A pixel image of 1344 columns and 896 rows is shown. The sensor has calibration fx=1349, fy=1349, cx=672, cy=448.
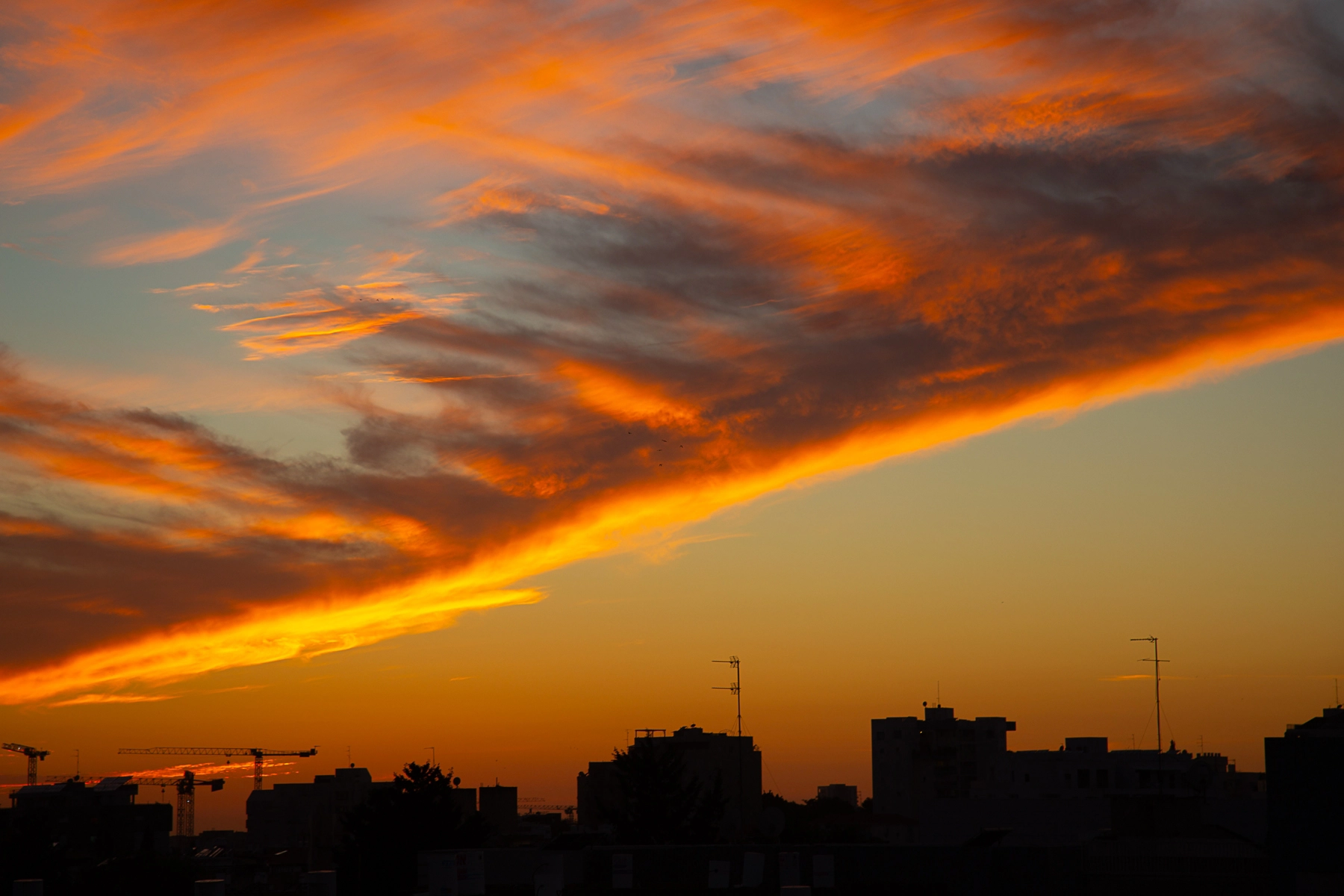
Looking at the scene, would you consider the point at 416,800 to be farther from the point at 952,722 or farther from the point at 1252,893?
the point at 952,722

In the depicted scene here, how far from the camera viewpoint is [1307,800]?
160 feet

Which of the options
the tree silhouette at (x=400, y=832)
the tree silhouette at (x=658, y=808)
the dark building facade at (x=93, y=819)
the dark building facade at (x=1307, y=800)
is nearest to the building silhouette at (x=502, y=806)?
the dark building facade at (x=93, y=819)

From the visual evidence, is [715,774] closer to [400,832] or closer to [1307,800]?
[400,832]

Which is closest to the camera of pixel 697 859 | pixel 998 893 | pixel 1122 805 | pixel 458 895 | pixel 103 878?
pixel 458 895

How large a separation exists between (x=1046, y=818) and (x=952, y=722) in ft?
248

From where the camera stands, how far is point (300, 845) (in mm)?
185750

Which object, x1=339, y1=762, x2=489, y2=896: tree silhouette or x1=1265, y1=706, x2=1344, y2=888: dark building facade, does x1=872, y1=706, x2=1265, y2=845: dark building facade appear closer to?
x1=1265, y1=706, x2=1344, y2=888: dark building facade

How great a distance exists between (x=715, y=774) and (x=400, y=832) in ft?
263

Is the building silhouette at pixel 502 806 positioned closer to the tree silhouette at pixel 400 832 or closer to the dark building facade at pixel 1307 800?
→ the tree silhouette at pixel 400 832

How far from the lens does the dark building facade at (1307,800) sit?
48.2 metres

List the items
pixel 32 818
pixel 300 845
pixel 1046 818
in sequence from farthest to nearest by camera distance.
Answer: pixel 300 845
pixel 1046 818
pixel 32 818

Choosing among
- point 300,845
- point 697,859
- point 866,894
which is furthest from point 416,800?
point 300,845

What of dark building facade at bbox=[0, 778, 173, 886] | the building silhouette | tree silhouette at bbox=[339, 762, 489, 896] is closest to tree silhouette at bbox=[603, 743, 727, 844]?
tree silhouette at bbox=[339, 762, 489, 896]

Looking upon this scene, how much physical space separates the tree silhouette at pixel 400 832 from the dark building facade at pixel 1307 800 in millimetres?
46837
